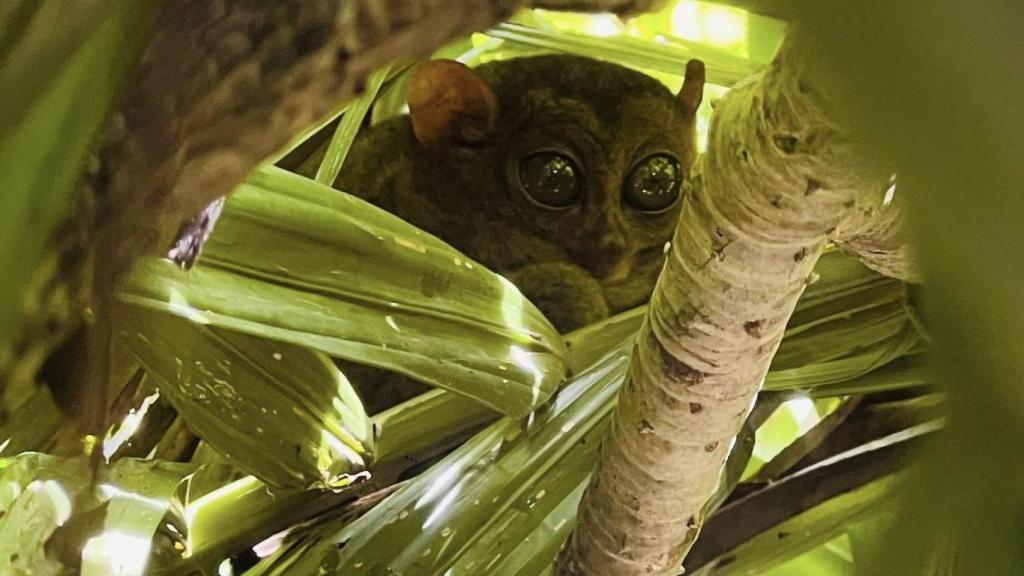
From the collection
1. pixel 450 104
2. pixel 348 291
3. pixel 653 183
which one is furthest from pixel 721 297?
pixel 653 183

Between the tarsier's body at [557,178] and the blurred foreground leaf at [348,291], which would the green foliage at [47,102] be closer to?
the blurred foreground leaf at [348,291]

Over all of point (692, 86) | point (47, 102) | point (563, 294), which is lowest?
point (563, 294)

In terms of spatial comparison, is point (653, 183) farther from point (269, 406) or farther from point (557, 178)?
point (269, 406)

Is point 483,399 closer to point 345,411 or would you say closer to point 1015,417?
point 345,411

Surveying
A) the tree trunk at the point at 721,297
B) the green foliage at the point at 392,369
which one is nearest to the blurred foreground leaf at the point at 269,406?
the green foliage at the point at 392,369

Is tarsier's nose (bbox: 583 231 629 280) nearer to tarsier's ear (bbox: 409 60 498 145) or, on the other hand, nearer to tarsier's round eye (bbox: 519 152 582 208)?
Answer: tarsier's round eye (bbox: 519 152 582 208)

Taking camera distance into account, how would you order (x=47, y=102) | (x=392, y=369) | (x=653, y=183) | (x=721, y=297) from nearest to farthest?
(x=47, y=102)
(x=721, y=297)
(x=392, y=369)
(x=653, y=183)

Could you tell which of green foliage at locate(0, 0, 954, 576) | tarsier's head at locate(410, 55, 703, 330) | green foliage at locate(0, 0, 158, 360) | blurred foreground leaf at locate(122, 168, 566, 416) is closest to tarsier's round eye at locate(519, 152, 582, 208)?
tarsier's head at locate(410, 55, 703, 330)
